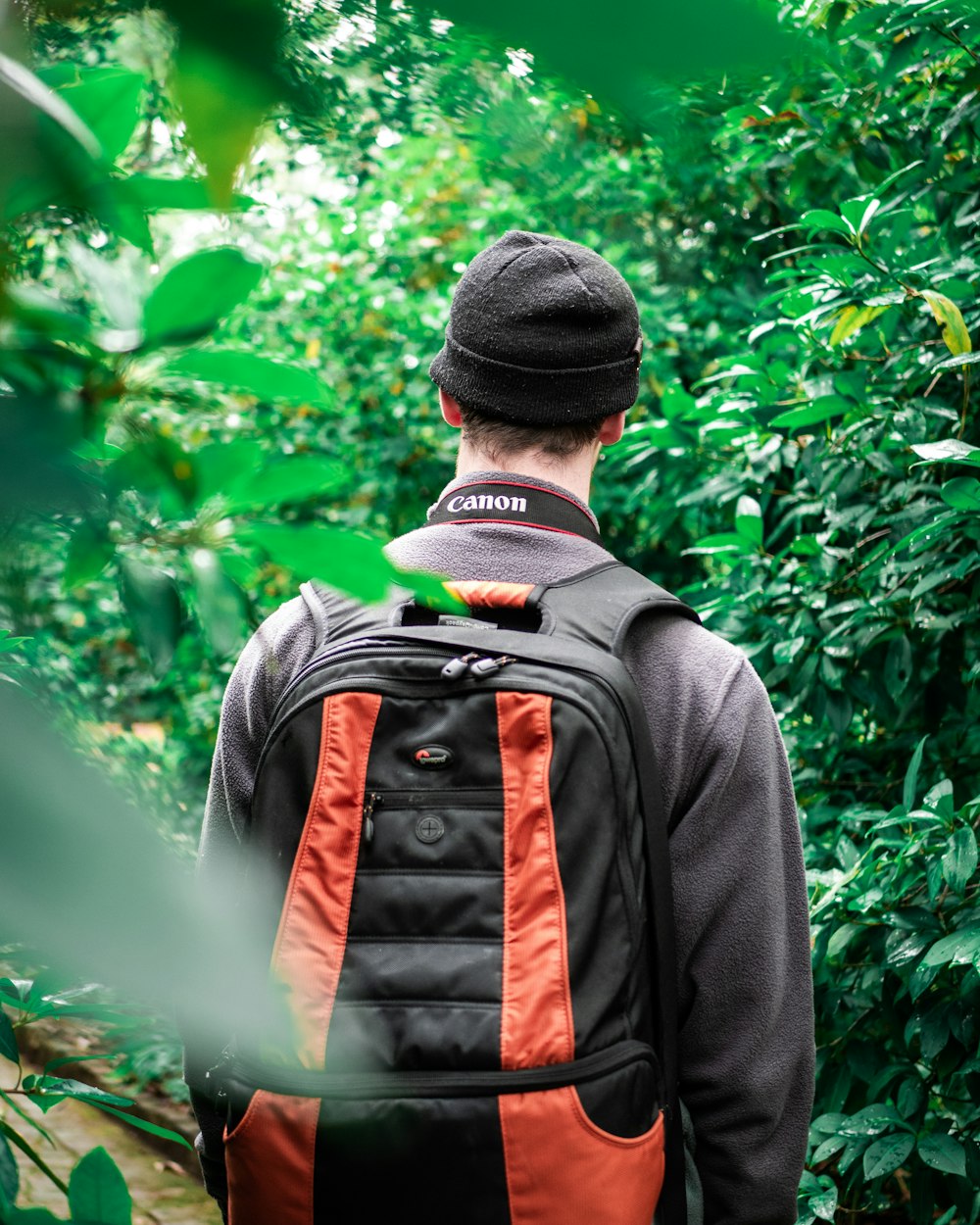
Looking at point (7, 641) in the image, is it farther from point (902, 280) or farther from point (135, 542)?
point (902, 280)

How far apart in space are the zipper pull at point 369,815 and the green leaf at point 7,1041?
440mm

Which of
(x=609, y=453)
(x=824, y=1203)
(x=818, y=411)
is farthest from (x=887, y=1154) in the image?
(x=609, y=453)

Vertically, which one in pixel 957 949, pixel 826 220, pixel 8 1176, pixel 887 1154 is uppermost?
pixel 826 220

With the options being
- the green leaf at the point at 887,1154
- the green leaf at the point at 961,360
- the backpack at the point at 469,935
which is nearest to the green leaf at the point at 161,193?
the backpack at the point at 469,935

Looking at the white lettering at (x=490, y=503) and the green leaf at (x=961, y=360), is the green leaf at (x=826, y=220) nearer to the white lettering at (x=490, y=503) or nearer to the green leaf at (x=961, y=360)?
the green leaf at (x=961, y=360)

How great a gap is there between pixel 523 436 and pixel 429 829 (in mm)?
499

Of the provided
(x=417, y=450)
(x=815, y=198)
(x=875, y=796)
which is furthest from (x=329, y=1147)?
(x=417, y=450)

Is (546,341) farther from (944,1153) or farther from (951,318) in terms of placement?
(944,1153)

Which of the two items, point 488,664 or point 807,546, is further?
point 807,546

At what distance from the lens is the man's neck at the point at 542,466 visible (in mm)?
1430

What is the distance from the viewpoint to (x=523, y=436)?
1416mm

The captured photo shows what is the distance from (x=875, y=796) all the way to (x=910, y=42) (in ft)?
4.08

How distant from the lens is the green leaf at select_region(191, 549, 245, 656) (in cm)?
39

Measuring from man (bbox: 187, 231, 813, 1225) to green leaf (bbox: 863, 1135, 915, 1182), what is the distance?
0.39 metres
